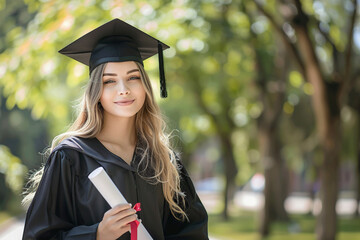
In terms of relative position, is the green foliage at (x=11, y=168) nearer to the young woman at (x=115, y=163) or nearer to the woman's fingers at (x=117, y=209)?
the young woman at (x=115, y=163)

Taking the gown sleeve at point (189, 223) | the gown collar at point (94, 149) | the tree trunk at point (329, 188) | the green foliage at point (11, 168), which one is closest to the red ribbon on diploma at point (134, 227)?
the gown collar at point (94, 149)

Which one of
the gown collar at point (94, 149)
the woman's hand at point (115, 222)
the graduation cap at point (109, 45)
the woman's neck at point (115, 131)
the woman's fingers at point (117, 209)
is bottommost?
the woman's hand at point (115, 222)

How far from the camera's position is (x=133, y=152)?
295cm

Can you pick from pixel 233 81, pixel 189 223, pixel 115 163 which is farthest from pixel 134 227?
pixel 233 81

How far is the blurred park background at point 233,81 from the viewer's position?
7633mm

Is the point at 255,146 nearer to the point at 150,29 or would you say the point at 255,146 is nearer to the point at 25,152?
the point at 25,152

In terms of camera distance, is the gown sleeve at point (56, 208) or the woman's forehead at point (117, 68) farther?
the woman's forehead at point (117, 68)

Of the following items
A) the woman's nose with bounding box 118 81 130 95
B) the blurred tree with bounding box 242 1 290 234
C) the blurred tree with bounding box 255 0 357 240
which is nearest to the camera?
the woman's nose with bounding box 118 81 130 95

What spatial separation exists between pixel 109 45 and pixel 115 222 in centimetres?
86

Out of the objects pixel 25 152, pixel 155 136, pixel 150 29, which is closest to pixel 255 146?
pixel 25 152

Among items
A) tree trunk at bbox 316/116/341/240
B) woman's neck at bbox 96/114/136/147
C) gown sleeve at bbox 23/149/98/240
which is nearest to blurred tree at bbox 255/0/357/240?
tree trunk at bbox 316/116/341/240

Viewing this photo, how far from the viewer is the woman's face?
2846mm

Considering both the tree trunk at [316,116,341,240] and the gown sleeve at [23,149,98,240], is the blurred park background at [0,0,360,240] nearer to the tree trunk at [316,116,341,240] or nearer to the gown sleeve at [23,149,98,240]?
the tree trunk at [316,116,341,240]

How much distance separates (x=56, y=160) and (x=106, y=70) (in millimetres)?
480
